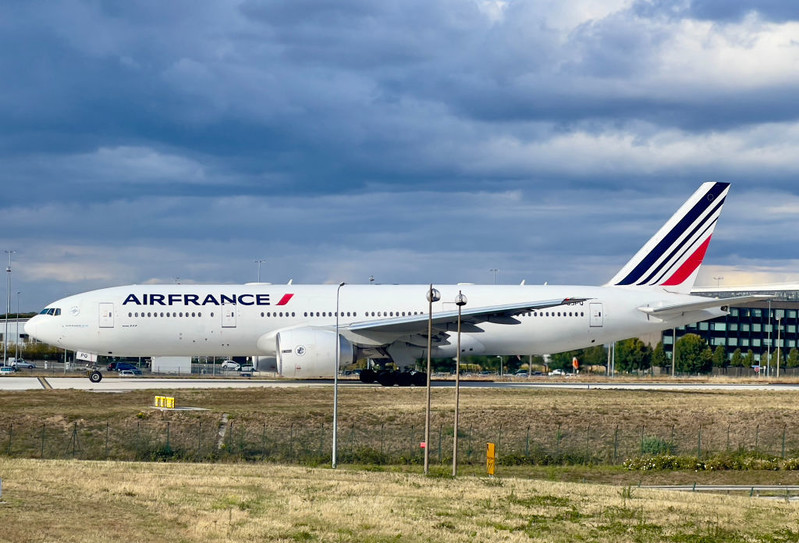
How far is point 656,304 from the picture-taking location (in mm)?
55562

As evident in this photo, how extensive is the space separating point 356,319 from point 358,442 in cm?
1529

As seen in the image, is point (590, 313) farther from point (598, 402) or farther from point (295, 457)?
point (295, 457)

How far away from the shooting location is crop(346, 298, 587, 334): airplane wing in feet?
162

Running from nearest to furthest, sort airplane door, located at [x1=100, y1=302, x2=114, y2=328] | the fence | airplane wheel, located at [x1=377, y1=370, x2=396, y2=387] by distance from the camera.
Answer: the fence, airplane door, located at [x1=100, y1=302, x2=114, y2=328], airplane wheel, located at [x1=377, y1=370, x2=396, y2=387]

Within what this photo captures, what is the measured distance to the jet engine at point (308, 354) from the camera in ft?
159

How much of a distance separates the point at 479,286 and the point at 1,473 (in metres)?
34.6

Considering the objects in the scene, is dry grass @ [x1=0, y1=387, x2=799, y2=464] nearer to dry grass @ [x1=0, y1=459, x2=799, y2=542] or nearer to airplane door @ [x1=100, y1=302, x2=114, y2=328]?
airplane door @ [x1=100, y1=302, x2=114, y2=328]

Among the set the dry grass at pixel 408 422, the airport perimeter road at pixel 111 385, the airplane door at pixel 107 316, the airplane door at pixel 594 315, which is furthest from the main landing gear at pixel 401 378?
the airplane door at pixel 107 316

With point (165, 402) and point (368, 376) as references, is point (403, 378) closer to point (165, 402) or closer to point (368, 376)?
point (368, 376)

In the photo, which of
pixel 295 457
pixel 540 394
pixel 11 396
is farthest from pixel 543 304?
pixel 11 396

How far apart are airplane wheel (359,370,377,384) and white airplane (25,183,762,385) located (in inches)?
2.8

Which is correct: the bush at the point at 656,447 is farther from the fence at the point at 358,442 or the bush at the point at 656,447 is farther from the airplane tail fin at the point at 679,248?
the airplane tail fin at the point at 679,248

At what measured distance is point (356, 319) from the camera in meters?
53.5

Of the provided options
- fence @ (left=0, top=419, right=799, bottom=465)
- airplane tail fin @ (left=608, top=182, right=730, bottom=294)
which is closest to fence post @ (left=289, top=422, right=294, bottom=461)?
fence @ (left=0, top=419, right=799, bottom=465)
